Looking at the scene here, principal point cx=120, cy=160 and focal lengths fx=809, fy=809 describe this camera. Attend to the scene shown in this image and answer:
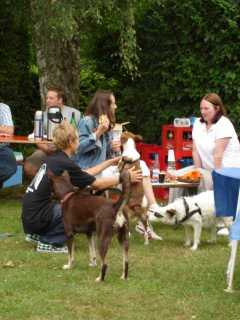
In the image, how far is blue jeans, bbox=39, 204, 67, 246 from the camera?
745 cm

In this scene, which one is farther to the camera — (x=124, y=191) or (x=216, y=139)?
(x=216, y=139)

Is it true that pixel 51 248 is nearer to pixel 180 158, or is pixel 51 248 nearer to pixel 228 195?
pixel 228 195

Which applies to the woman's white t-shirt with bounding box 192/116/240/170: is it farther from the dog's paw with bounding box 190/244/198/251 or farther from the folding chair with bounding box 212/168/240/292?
the folding chair with bounding box 212/168/240/292

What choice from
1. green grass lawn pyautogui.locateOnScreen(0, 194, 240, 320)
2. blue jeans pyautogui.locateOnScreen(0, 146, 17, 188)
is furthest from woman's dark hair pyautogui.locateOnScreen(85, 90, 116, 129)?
blue jeans pyautogui.locateOnScreen(0, 146, 17, 188)

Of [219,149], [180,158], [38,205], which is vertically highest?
[219,149]

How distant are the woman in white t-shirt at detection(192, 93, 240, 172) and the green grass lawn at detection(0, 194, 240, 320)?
1011mm

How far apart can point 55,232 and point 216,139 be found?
83.2 inches

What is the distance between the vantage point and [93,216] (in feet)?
21.2

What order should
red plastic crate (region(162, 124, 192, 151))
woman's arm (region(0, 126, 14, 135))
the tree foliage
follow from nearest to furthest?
woman's arm (region(0, 126, 14, 135)), red plastic crate (region(162, 124, 192, 151)), the tree foliage

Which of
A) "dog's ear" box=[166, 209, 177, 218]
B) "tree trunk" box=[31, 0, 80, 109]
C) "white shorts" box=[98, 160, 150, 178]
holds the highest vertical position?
"tree trunk" box=[31, 0, 80, 109]

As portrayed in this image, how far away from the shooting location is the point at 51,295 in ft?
19.0

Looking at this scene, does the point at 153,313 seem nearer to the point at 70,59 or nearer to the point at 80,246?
the point at 80,246

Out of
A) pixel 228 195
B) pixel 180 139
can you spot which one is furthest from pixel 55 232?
pixel 180 139

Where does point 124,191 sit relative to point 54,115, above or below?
below
